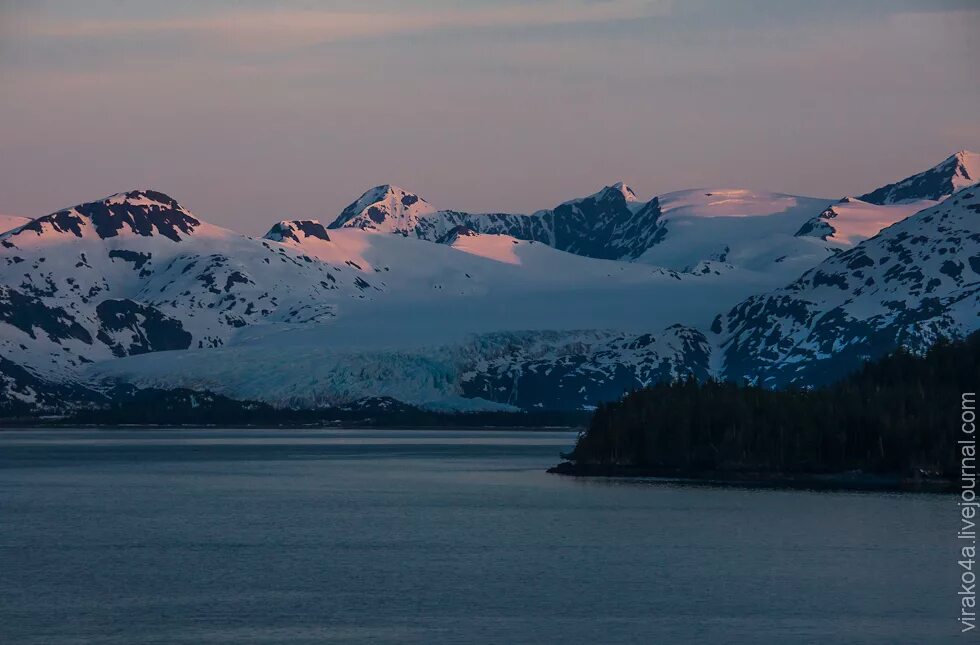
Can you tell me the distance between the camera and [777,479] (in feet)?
507

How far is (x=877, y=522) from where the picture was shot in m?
114

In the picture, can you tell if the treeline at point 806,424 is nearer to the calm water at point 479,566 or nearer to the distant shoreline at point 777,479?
the distant shoreline at point 777,479

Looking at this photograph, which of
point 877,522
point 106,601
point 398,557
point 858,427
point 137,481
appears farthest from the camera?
point 137,481

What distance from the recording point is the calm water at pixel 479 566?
72.8 metres

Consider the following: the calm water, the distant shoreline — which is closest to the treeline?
the distant shoreline

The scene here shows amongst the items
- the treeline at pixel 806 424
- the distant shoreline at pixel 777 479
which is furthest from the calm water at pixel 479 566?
the treeline at pixel 806 424

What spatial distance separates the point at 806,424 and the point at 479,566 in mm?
70463

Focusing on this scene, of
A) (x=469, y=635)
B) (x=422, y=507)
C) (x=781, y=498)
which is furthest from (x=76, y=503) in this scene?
(x=469, y=635)

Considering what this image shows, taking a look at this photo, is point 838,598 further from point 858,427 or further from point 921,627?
point 858,427

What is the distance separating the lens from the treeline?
151 m

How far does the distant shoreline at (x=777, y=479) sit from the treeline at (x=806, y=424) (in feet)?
4.23

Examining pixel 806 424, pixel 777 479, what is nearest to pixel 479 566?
pixel 777 479

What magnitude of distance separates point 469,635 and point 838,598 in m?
18.8

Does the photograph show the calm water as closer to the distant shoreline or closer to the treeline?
the distant shoreline
